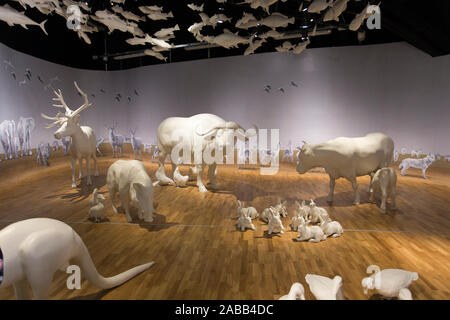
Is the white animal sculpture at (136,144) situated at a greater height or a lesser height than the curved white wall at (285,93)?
lesser

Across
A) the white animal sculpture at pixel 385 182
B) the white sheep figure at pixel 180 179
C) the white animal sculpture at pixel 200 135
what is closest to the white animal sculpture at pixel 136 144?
Result: the white animal sculpture at pixel 200 135

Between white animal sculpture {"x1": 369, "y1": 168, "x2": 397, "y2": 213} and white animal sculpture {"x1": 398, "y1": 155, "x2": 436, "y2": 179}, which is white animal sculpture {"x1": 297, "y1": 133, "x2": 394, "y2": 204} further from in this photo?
white animal sculpture {"x1": 398, "y1": 155, "x2": 436, "y2": 179}

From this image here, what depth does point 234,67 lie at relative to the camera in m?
9.75

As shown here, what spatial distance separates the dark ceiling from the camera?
6.16 meters

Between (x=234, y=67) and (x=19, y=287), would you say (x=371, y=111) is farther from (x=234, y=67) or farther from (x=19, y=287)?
(x=19, y=287)

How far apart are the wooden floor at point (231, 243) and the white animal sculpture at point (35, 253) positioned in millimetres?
727

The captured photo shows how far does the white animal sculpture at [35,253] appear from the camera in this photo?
1.79 meters

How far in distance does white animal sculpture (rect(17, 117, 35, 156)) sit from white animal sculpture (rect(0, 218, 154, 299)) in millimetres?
6646

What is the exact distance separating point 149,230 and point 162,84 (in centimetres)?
734

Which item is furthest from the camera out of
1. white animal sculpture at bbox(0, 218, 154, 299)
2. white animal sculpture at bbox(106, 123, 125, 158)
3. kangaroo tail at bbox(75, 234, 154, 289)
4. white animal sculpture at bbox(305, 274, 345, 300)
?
white animal sculpture at bbox(106, 123, 125, 158)

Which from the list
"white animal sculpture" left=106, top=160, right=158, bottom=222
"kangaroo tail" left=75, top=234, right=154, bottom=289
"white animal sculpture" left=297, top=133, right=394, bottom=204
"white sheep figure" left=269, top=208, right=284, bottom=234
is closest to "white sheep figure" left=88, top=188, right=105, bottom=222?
"white animal sculpture" left=106, top=160, right=158, bottom=222

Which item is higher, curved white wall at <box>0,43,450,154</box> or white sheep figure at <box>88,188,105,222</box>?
curved white wall at <box>0,43,450,154</box>

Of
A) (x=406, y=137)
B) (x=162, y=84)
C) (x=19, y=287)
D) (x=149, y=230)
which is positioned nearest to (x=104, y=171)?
(x=162, y=84)

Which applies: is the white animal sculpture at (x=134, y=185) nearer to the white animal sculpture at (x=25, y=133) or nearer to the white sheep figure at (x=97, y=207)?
the white sheep figure at (x=97, y=207)
